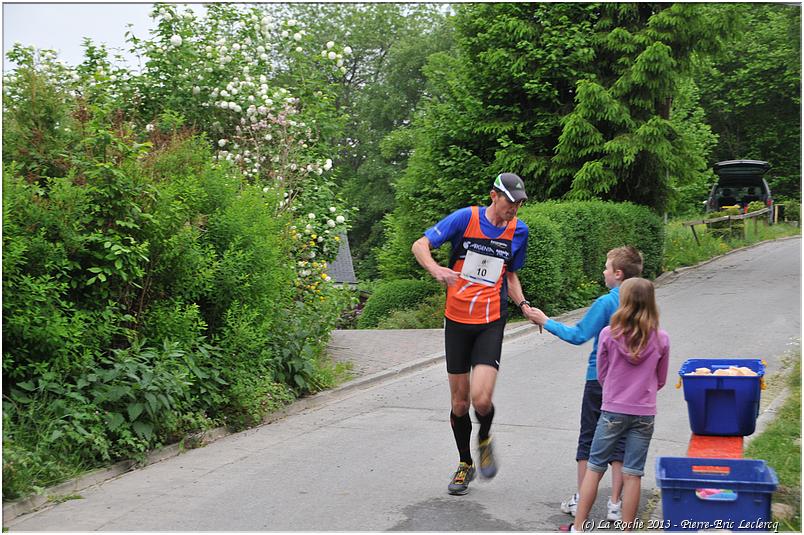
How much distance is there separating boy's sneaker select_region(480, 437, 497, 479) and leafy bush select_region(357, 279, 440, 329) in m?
14.6

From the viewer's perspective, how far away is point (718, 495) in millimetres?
4609

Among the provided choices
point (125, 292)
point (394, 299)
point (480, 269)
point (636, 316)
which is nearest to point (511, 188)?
point (480, 269)

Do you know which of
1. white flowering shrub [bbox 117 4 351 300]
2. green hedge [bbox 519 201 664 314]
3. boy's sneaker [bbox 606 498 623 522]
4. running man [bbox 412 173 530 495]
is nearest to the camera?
boy's sneaker [bbox 606 498 623 522]

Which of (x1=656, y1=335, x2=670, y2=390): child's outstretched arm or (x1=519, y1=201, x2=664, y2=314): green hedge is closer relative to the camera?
(x1=656, y1=335, x2=670, y2=390): child's outstretched arm

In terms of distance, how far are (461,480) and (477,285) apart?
1.38 m

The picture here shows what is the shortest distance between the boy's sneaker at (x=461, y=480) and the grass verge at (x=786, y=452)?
2.00 metres

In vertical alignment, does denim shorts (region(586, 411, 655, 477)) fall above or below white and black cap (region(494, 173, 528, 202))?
below

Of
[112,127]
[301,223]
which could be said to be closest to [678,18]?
[301,223]

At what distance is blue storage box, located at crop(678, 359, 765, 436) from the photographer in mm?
5590

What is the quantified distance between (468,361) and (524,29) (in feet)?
51.1

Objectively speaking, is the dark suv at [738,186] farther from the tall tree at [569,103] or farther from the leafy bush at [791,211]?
the tall tree at [569,103]

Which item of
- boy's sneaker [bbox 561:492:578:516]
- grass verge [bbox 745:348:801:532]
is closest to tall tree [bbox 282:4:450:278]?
grass verge [bbox 745:348:801:532]

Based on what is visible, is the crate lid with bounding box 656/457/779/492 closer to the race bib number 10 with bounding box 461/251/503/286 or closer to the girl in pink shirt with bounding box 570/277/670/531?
the girl in pink shirt with bounding box 570/277/670/531

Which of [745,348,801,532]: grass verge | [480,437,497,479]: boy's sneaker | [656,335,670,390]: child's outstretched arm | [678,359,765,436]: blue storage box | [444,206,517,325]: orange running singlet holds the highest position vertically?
[444,206,517,325]: orange running singlet
